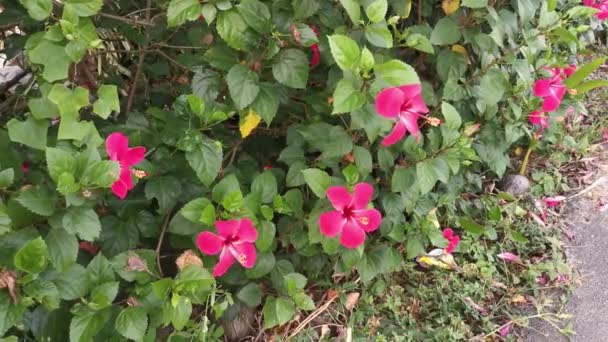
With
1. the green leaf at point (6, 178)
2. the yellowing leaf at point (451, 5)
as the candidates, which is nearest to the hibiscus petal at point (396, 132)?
the yellowing leaf at point (451, 5)

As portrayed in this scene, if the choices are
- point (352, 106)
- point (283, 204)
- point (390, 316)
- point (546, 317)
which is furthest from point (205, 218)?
point (546, 317)

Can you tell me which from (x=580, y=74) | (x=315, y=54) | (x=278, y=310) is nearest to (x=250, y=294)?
(x=278, y=310)

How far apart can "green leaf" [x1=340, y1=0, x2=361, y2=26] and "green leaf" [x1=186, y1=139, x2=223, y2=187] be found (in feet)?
1.48

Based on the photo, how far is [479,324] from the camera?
202 centimetres

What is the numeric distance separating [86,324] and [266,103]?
25.9 inches

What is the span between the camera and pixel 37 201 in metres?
1.13

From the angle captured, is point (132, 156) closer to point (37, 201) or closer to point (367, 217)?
point (37, 201)

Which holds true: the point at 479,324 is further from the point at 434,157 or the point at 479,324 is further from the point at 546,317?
the point at 434,157

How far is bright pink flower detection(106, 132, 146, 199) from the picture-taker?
1.19m

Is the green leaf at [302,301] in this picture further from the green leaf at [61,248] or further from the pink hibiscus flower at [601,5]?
the pink hibiscus flower at [601,5]

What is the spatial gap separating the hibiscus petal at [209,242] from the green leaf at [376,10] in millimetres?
616

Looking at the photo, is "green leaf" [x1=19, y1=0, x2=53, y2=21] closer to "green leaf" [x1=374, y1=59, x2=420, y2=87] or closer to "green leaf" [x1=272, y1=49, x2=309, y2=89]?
"green leaf" [x1=272, y1=49, x2=309, y2=89]

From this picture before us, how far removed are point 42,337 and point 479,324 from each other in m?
1.46

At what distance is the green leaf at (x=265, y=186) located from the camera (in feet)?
4.87
